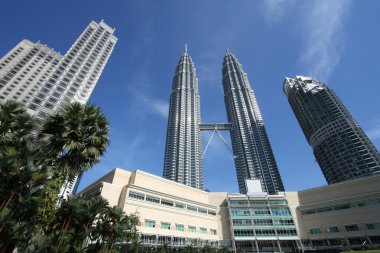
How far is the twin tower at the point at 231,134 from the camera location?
138250 mm

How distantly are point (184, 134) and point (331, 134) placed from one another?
92200 millimetres

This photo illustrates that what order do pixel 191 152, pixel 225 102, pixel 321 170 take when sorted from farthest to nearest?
pixel 225 102
pixel 191 152
pixel 321 170

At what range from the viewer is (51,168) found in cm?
1359

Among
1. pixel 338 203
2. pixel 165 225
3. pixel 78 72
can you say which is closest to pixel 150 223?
pixel 165 225

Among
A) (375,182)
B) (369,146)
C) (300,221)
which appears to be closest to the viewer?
(375,182)

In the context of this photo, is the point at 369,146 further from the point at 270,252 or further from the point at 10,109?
the point at 10,109

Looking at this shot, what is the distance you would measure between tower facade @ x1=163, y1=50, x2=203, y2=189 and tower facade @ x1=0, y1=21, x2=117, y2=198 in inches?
2479

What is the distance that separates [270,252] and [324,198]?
22397 mm

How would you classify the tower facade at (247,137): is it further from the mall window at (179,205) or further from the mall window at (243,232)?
the mall window at (179,205)

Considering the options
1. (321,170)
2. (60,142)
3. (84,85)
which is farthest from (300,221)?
(84,85)

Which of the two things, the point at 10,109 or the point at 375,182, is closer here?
the point at 10,109

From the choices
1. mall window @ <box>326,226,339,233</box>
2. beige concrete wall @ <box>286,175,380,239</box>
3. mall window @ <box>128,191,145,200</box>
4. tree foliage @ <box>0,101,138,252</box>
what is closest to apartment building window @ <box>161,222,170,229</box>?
mall window @ <box>128,191,145,200</box>

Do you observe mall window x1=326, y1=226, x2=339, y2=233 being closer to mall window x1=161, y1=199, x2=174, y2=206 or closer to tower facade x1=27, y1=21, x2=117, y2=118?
mall window x1=161, y1=199, x2=174, y2=206

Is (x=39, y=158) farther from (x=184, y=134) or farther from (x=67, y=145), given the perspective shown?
(x=184, y=134)
